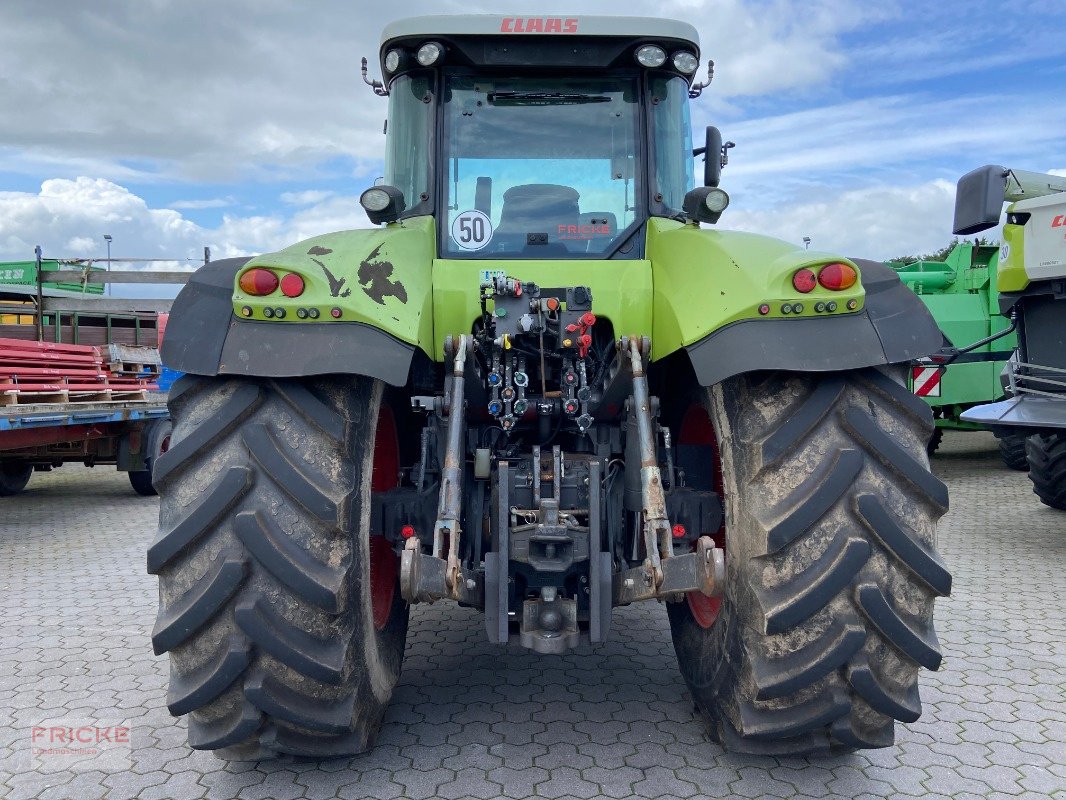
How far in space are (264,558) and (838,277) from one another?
77.5 inches

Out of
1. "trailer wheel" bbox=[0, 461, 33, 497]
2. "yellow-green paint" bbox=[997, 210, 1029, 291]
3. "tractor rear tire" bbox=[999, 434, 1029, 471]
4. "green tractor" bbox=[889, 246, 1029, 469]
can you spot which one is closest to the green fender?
"yellow-green paint" bbox=[997, 210, 1029, 291]

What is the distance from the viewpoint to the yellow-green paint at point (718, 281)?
2.76m

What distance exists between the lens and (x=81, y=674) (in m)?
4.32

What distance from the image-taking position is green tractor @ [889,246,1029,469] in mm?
10258

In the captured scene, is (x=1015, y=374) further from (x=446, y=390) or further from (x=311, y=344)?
(x=311, y=344)

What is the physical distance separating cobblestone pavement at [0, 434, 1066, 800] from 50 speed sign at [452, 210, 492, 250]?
197 centimetres

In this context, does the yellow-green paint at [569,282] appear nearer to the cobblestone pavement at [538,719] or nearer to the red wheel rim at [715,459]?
the red wheel rim at [715,459]

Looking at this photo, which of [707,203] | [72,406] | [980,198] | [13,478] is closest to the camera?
[707,203]

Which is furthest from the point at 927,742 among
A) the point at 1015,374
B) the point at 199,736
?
the point at 1015,374

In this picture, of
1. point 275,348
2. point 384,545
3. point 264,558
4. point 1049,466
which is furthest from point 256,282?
point 1049,466

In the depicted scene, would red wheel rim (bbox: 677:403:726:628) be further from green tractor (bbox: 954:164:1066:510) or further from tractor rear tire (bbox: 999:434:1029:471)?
tractor rear tire (bbox: 999:434:1029:471)

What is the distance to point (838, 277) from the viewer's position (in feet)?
9.07

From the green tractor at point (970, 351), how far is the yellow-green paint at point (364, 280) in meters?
7.92

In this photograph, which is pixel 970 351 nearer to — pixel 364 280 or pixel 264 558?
pixel 364 280
